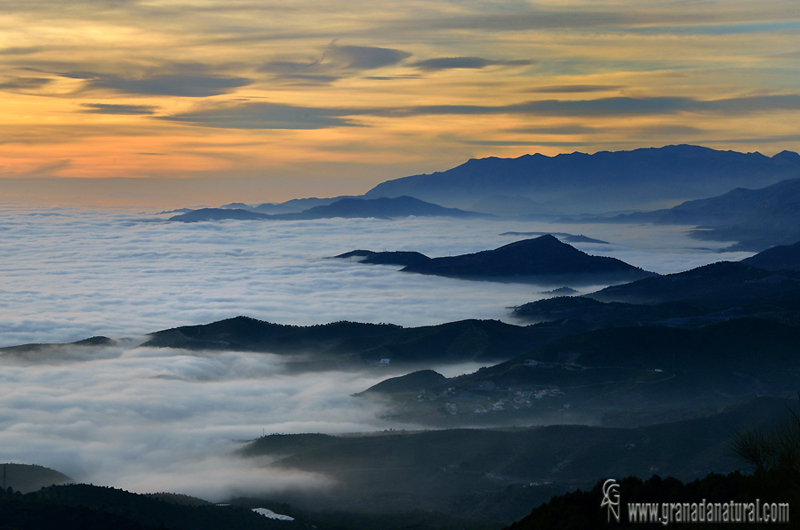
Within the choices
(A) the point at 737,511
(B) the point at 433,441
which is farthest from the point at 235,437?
(A) the point at 737,511

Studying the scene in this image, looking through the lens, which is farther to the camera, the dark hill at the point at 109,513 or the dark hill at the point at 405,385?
→ the dark hill at the point at 405,385

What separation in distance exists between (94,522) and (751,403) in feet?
370

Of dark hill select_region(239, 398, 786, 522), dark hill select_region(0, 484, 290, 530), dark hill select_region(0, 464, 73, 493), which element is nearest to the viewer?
dark hill select_region(0, 484, 290, 530)

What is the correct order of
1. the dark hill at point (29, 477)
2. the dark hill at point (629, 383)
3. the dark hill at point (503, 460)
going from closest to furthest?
the dark hill at point (503, 460), the dark hill at point (29, 477), the dark hill at point (629, 383)

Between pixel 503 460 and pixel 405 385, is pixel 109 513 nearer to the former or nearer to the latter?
pixel 503 460

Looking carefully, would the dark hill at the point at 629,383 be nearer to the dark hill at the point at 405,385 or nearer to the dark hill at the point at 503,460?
the dark hill at the point at 405,385

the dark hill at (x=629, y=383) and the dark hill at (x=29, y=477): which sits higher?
the dark hill at (x=629, y=383)

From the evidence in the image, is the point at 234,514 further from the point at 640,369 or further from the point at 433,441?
the point at 640,369

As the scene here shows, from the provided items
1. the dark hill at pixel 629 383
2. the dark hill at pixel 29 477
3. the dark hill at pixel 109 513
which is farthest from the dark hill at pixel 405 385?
the dark hill at pixel 109 513

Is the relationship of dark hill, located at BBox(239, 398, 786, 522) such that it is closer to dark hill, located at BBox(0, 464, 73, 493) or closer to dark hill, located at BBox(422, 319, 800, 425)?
dark hill, located at BBox(422, 319, 800, 425)

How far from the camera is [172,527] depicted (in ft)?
265

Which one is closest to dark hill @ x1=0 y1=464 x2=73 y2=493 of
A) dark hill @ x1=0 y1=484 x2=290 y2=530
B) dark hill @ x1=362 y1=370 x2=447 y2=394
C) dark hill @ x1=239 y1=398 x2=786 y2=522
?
dark hill @ x1=239 y1=398 x2=786 y2=522

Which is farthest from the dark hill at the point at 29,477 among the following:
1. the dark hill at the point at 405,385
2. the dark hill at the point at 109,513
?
the dark hill at the point at 405,385

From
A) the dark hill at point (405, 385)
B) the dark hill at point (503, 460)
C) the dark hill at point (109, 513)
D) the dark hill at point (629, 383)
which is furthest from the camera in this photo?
the dark hill at point (405, 385)
